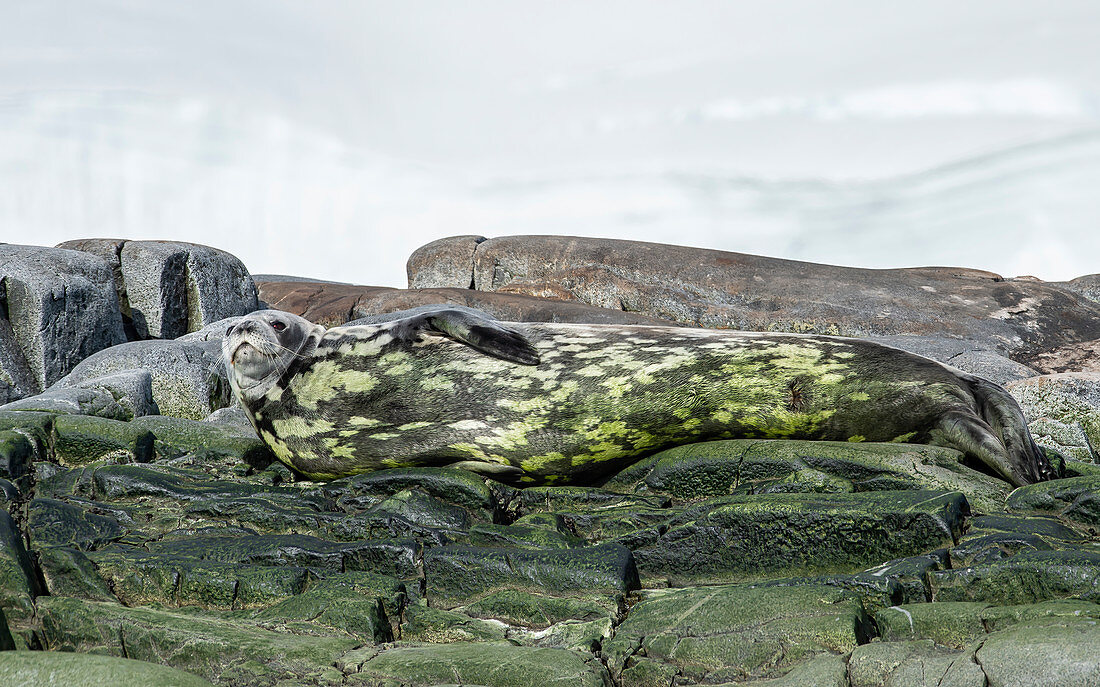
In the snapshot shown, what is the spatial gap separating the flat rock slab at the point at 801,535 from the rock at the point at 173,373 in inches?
239

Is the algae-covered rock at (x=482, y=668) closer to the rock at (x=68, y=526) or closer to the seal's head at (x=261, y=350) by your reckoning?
the rock at (x=68, y=526)

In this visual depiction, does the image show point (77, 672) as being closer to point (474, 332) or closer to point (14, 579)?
point (14, 579)

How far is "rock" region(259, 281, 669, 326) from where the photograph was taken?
14133 mm

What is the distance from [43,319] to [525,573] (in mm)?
9923

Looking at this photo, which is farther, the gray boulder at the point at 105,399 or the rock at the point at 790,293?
the rock at the point at 790,293

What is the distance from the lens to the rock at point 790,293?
13.5 m

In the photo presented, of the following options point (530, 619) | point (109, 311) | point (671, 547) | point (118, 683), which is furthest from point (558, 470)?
point (109, 311)

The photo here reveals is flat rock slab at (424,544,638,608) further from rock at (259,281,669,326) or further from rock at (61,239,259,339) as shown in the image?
rock at (61,239,259,339)

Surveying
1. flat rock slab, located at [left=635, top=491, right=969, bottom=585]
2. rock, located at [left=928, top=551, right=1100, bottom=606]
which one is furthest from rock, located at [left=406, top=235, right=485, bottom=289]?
rock, located at [left=928, top=551, right=1100, bottom=606]

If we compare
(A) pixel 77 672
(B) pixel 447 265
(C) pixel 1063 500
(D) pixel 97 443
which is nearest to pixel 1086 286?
(B) pixel 447 265

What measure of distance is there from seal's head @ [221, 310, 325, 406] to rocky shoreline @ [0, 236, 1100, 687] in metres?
0.40

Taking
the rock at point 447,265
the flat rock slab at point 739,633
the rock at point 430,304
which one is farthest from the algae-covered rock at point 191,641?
Result: the rock at point 447,265

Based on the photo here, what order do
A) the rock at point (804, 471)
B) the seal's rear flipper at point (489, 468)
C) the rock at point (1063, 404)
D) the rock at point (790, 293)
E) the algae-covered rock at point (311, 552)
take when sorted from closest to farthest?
1. the algae-covered rock at point (311, 552)
2. the rock at point (804, 471)
3. the seal's rear flipper at point (489, 468)
4. the rock at point (1063, 404)
5. the rock at point (790, 293)

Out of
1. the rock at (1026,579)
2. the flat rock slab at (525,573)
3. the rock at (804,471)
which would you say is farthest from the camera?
the rock at (804,471)
